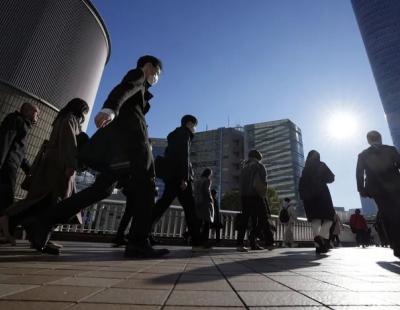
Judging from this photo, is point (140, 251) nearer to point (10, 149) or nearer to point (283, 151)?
point (10, 149)

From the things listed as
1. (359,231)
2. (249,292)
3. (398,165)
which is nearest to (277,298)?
(249,292)

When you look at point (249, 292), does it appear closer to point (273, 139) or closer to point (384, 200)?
point (384, 200)

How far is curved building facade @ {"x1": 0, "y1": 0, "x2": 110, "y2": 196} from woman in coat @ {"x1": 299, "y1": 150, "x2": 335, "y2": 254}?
28.4m

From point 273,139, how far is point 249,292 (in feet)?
379

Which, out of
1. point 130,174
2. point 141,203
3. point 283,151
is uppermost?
point 283,151

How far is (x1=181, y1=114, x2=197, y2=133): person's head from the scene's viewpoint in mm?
4859

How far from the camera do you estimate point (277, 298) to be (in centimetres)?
130

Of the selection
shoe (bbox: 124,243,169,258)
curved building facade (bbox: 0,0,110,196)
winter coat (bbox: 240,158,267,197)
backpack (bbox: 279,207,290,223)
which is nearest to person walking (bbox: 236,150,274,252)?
winter coat (bbox: 240,158,267,197)

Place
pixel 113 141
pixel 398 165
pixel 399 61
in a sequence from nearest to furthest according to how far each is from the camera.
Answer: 1. pixel 113 141
2. pixel 398 165
3. pixel 399 61

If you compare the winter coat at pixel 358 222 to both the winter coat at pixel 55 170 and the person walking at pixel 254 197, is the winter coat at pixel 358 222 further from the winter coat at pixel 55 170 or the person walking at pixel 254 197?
the winter coat at pixel 55 170

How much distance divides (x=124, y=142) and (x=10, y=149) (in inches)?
78.2

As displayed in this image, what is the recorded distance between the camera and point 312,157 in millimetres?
5633

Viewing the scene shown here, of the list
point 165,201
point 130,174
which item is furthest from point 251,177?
point 130,174

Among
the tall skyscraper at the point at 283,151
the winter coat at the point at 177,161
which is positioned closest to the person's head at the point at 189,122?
the winter coat at the point at 177,161
